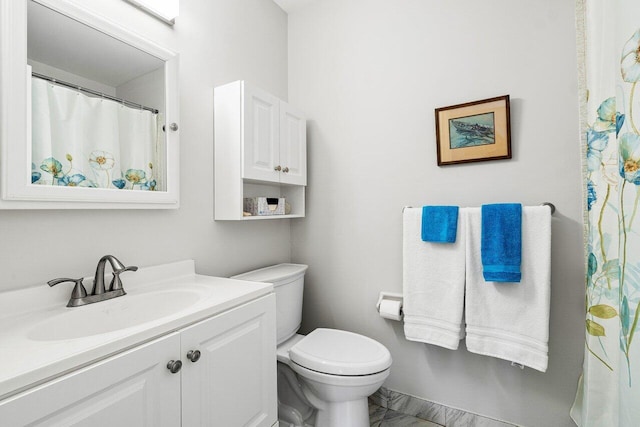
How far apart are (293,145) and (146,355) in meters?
1.33

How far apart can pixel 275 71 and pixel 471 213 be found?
148 centimetres

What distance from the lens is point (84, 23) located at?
102 cm

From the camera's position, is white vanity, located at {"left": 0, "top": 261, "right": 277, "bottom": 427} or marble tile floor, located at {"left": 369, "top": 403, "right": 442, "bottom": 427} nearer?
white vanity, located at {"left": 0, "top": 261, "right": 277, "bottom": 427}

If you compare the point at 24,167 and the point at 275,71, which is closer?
Answer: the point at 24,167

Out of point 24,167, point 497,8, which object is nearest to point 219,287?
point 24,167

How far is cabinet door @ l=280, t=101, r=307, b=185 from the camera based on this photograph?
172cm

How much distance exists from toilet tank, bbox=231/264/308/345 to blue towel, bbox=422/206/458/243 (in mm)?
741

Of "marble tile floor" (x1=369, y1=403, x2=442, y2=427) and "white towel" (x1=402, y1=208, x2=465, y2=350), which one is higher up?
"white towel" (x1=402, y1=208, x2=465, y2=350)

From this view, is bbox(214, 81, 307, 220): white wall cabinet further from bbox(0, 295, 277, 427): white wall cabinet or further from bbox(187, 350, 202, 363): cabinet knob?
bbox(187, 350, 202, 363): cabinet knob

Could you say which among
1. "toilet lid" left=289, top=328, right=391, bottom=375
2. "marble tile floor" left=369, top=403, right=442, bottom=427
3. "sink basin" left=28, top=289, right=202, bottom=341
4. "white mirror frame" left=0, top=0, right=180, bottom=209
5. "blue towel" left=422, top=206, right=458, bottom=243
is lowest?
"marble tile floor" left=369, top=403, right=442, bottom=427

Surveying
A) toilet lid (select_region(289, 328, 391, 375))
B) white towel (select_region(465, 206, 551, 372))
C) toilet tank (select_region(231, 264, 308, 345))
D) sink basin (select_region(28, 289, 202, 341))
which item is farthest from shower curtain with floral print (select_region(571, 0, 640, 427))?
toilet tank (select_region(231, 264, 308, 345))

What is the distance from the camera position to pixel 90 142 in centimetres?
104

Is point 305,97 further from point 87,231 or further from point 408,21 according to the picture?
point 87,231

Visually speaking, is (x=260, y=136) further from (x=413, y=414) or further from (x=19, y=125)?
(x=413, y=414)
